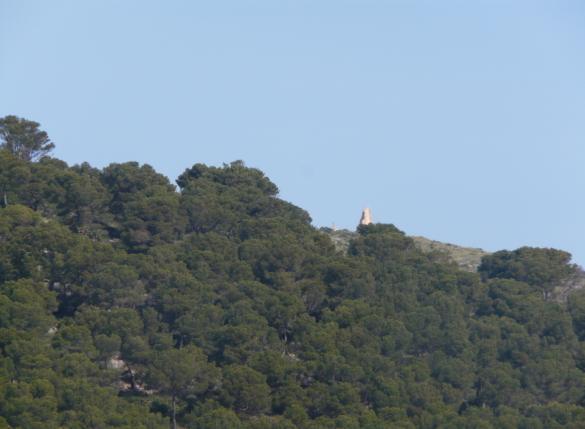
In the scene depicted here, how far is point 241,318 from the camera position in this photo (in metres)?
73.4

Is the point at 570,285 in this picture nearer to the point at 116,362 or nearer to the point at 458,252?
the point at 458,252

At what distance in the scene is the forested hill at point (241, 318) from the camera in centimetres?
6838

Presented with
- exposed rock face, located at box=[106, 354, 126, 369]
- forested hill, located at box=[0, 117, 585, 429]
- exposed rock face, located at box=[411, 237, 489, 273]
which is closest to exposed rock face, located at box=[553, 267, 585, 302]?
forested hill, located at box=[0, 117, 585, 429]

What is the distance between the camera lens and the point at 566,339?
256ft

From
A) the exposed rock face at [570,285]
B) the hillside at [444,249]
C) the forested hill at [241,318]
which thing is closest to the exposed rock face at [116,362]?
the forested hill at [241,318]

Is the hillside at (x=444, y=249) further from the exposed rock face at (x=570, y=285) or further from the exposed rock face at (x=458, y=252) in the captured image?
the exposed rock face at (x=570, y=285)

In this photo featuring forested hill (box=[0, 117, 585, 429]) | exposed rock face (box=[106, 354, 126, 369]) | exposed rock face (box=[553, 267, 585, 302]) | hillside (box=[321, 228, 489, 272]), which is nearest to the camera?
forested hill (box=[0, 117, 585, 429])

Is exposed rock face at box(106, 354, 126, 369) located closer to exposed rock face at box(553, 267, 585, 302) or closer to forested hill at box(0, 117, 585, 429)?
forested hill at box(0, 117, 585, 429)

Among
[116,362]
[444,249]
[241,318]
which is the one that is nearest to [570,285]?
[444,249]

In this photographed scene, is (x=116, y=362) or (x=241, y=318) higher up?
(x=241, y=318)

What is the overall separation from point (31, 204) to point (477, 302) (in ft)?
55.9

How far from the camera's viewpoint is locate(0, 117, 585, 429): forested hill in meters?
68.4

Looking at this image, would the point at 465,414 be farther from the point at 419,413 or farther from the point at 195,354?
the point at 195,354

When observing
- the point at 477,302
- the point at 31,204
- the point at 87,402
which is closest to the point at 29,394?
the point at 87,402
